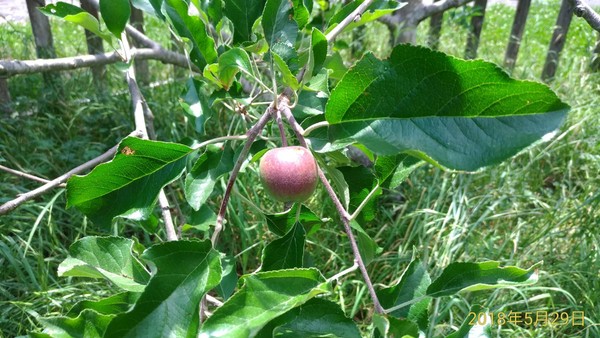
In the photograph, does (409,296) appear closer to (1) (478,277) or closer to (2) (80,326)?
(1) (478,277)

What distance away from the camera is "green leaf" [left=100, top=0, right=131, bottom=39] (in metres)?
0.99

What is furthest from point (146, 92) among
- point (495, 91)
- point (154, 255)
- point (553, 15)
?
point (553, 15)

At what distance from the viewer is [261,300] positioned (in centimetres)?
57

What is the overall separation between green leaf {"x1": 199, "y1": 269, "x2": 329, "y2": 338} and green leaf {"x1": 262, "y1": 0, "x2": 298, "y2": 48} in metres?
0.40

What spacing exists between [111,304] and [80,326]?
2.5 inches

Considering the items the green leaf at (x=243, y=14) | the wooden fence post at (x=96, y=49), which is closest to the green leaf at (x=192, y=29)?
the green leaf at (x=243, y=14)

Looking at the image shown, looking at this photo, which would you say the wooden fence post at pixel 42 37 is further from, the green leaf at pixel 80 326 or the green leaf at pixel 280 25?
the green leaf at pixel 80 326

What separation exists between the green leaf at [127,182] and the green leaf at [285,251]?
18 cm

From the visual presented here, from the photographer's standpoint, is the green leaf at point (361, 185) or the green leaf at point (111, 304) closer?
the green leaf at point (111, 304)

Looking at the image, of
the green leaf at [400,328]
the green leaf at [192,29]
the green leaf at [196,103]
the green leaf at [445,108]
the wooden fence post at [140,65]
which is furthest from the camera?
the wooden fence post at [140,65]

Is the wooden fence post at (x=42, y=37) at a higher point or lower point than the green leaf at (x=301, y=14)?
lower

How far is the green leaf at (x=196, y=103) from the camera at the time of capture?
985 mm

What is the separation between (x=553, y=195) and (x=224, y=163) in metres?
2.17
